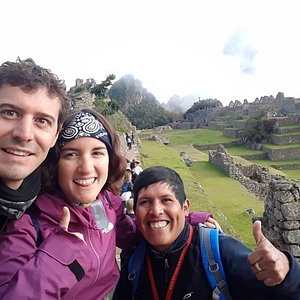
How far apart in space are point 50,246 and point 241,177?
A: 16.5 meters

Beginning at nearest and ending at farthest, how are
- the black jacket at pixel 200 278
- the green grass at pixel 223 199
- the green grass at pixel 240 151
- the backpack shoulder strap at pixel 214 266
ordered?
1. the black jacket at pixel 200 278
2. the backpack shoulder strap at pixel 214 266
3. the green grass at pixel 223 199
4. the green grass at pixel 240 151

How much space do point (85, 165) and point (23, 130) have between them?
0.42 meters

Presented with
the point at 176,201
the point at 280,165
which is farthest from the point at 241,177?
the point at 176,201

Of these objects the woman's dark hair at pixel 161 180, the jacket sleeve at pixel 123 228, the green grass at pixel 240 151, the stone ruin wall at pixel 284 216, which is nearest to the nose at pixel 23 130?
the woman's dark hair at pixel 161 180

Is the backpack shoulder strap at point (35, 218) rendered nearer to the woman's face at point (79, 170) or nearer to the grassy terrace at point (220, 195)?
the woman's face at point (79, 170)

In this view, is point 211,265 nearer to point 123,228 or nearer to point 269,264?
point 269,264

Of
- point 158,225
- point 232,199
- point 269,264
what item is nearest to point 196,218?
point 158,225

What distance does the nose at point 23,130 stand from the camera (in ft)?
5.43

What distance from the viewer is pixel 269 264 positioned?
1.73m

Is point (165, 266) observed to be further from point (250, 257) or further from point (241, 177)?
point (241, 177)

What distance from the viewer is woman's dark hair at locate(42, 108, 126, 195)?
6.48ft

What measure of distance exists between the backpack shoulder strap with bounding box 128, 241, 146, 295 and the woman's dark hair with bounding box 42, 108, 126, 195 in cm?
46

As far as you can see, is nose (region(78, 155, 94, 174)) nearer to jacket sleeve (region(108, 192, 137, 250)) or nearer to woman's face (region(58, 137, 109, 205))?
woman's face (region(58, 137, 109, 205))

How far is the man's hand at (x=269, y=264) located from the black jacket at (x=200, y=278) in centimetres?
4
